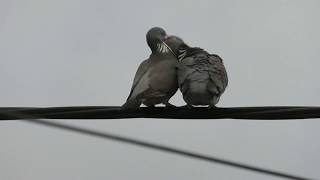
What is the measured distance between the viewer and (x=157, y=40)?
626 cm

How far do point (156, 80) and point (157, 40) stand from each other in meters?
0.83

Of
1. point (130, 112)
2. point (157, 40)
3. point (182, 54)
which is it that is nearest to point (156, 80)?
point (182, 54)

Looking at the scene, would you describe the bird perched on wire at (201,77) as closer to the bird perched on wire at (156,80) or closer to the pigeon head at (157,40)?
the bird perched on wire at (156,80)

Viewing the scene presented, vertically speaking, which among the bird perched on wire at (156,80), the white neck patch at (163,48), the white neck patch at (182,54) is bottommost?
the bird perched on wire at (156,80)

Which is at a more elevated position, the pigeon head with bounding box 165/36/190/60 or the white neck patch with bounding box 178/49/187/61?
the pigeon head with bounding box 165/36/190/60

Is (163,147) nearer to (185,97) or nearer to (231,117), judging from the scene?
(231,117)

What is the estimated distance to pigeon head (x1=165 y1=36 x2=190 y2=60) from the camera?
19.7ft

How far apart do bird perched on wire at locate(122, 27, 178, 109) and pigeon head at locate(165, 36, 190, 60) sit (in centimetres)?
4

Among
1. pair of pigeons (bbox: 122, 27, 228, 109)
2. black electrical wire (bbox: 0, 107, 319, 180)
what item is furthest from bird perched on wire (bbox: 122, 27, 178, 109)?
black electrical wire (bbox: 0, 107, 319, 180)

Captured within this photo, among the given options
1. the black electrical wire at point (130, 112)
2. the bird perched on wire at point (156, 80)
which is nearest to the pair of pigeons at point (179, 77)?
the bird perched on wire at point (156, 80)

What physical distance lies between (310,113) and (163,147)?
4.32 ft

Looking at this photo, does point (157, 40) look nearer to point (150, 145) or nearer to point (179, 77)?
point (179, 77)

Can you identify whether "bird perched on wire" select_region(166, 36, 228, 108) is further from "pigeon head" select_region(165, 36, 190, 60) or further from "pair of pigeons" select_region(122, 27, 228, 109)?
"pigeon head" select_region(165, 36, 190, 60)

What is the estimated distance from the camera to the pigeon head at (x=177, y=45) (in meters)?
6.01
